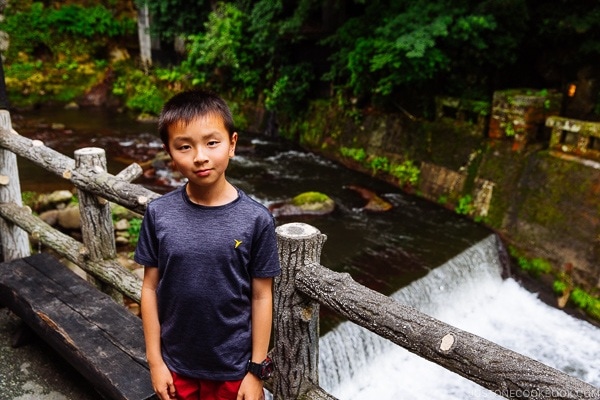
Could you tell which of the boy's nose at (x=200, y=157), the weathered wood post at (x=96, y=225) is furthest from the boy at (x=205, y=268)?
the weathered wood post at (x=96, y=225)

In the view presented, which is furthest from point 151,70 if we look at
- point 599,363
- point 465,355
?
point 465,355

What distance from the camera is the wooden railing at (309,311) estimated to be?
1.46 m

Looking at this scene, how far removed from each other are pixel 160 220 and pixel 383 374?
3.99 meters

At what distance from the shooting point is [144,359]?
7.86 ft

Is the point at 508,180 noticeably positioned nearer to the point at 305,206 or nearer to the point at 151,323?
the point at 305,206

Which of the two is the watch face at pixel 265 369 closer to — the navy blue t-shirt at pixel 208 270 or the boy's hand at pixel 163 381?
the navy blue t-shirt at pixel 208 270

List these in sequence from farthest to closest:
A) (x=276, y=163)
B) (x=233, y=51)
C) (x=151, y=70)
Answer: (x=151, y=70) < (x=233, y=51) < (x=276, y=163)

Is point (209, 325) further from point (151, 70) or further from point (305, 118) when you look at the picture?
point (151, 70)

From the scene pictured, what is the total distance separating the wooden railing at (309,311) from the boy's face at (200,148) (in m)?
0.45

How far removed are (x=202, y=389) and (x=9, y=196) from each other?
3290mm

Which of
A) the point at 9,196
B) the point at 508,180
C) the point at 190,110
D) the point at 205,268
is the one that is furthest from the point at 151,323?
the point at 508,180

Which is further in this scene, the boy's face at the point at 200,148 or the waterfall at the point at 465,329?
the waterfall at the point at 465,329

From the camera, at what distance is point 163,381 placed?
5.95 feet

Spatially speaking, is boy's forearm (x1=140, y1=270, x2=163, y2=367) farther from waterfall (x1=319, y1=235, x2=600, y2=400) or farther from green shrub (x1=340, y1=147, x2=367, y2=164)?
green shrub (x1=340, y1=147, x2=367, y2=164)
